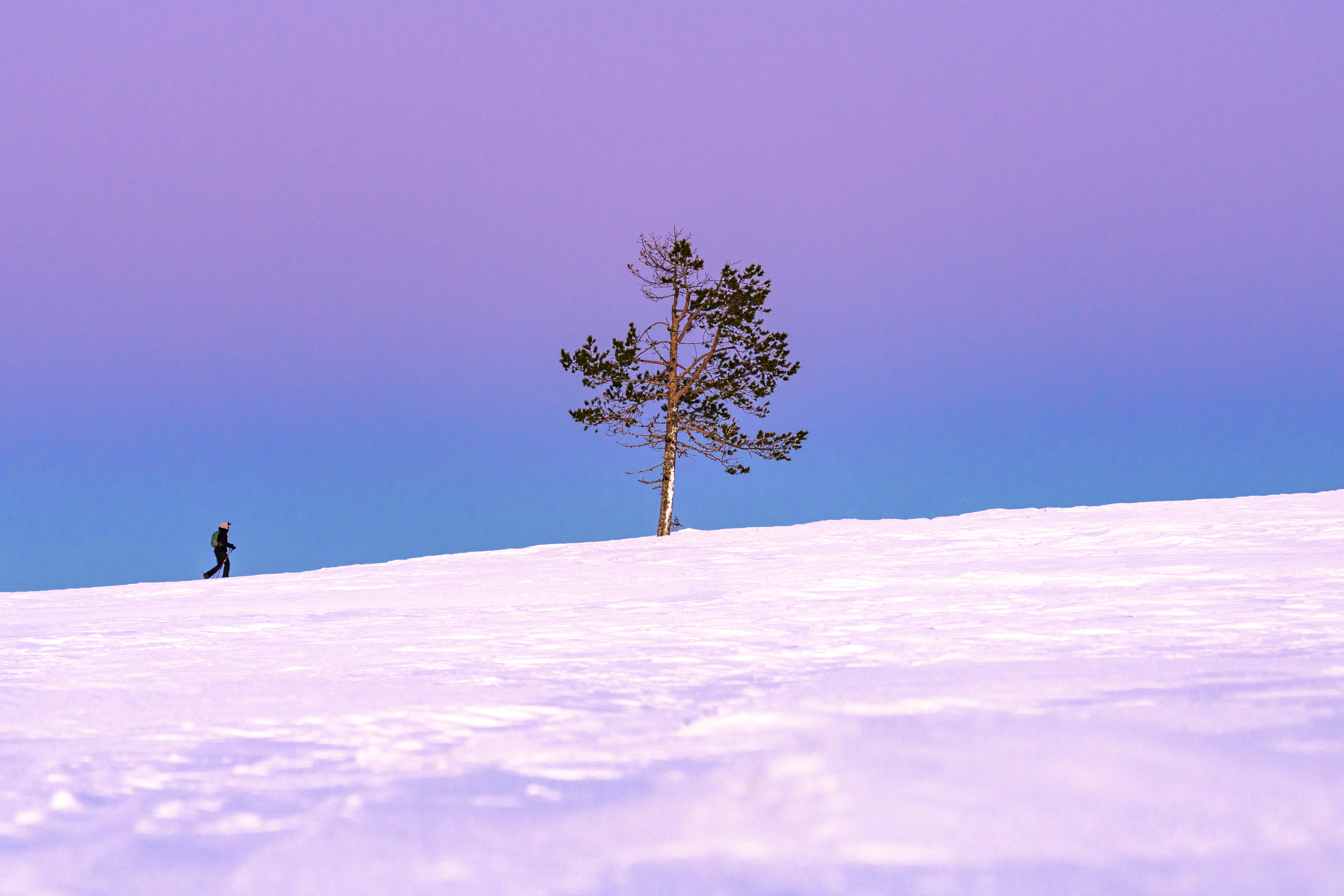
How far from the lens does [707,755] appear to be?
2430 mm

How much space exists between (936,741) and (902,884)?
86 cm

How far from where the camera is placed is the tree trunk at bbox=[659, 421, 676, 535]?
2439cm

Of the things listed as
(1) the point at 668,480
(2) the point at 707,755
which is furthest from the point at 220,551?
(2) the point at 707,755

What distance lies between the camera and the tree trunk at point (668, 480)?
24391mm

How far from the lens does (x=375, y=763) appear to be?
2.49 m

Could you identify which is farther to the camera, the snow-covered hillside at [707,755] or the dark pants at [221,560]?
the dark pants at [221,560]

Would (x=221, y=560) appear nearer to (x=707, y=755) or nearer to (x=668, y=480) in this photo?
(x=668, y=480)

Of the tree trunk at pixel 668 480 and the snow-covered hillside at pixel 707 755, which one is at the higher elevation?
the tree trunk at pixel 668 480

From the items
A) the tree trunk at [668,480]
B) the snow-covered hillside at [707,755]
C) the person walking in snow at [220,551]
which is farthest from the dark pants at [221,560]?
the snow-covered hillside at [707,755]

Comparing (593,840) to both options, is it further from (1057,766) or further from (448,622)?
(448,622)

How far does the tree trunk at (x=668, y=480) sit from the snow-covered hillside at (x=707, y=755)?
61.3 feet

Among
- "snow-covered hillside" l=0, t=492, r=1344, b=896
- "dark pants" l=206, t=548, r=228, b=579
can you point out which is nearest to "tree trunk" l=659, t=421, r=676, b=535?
"dark pants" l=206, t=548, r=228, b=579

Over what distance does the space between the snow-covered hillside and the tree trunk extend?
736 inches

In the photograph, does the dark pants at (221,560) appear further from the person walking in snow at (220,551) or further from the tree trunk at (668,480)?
the tree trunk at (668,480)
